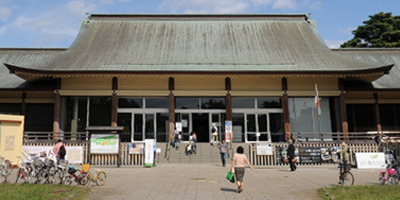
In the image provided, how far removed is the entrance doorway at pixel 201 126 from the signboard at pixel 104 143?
7.77 m

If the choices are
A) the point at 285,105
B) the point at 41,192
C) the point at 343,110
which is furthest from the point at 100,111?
the point at 343,110

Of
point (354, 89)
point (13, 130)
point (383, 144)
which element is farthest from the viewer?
point (354, 89)

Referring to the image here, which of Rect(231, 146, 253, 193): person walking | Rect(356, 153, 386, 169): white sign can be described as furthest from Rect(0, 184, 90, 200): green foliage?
Rect(356, 153, 386, 169): white sign

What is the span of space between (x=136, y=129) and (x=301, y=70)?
1273cm

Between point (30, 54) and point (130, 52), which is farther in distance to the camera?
point (30, 54)

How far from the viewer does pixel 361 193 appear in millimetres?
7809

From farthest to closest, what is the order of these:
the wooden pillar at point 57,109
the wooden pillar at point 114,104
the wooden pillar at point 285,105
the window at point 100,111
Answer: the window at point 100,111, the wooden pillar at point 285,105, the wooden pillar at point 114,104, the wooden pillar at point 57,109

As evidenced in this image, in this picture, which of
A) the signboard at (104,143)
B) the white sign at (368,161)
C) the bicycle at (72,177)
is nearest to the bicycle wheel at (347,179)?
the white sign at (368,161)

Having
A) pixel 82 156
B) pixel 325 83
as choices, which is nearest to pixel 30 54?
pixel 82 156

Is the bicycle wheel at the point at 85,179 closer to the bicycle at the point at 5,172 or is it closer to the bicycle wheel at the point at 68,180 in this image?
the bicycle wheel at the point at 68,180

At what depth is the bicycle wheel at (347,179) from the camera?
31.7 ft

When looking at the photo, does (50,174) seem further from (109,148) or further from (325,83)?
(325,83)

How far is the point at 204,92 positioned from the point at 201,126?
2.74 meters

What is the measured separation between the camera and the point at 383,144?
16734 mm
